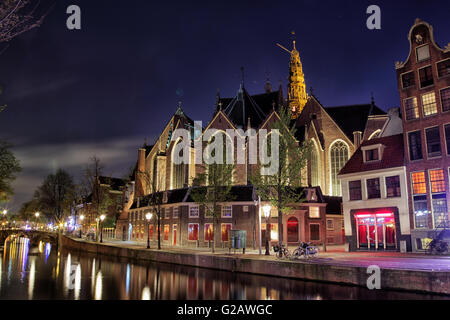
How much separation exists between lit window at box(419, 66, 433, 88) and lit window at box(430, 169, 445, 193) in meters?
6.98

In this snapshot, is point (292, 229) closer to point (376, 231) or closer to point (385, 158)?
point (376, 231)

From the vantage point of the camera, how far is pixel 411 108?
29.0m

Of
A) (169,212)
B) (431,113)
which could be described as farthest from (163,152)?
(431,113)

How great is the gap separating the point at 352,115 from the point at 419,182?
29957mm

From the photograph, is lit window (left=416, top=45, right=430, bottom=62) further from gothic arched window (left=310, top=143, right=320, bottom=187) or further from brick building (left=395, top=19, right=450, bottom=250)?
gothic arched window (left=310, top=143, right=320, bottom=187)

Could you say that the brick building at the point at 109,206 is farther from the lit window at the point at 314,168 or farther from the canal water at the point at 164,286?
the canal water at the point at 164,286

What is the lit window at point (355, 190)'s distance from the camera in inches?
1222

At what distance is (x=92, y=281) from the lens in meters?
22.8

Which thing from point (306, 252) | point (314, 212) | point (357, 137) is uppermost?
point (357, 137)

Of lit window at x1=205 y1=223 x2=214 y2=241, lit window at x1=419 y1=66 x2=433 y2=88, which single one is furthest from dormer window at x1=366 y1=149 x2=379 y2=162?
lit window at x1=205 y1=223 x2=214 y2=241

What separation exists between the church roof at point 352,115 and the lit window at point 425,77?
22690 mm

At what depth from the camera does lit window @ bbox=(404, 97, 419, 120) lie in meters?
28.7

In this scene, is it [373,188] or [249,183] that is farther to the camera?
[249,183]

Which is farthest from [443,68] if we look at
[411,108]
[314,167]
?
[314,167]
